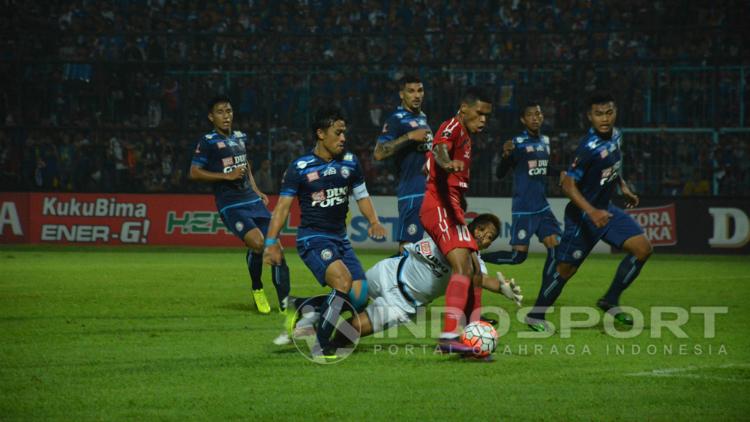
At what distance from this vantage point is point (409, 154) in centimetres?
1370

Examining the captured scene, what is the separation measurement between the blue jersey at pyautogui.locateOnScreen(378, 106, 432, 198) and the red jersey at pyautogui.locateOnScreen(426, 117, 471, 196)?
371 centimetres

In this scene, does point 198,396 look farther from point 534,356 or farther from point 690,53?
point 690,53

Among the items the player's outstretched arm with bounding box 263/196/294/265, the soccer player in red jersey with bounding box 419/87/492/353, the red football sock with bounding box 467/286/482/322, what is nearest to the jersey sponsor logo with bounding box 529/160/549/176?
the soccer player in red jersey with bounding box 419/87/492/353

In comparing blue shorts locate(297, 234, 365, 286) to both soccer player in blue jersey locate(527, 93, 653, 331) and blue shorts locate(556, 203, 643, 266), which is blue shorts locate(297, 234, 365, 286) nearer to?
soccer player in blue jersey locate(527, 93, 653, 331)

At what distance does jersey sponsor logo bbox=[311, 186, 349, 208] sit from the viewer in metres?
9.94

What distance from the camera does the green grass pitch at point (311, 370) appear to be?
7043 mm

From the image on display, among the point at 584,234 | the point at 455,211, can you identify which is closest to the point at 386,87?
the point at 584,234

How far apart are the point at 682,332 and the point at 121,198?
17.9 metres

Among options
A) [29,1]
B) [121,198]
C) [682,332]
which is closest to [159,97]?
[121,198]

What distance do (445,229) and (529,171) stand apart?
267 inches

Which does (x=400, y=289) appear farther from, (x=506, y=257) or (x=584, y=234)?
(x=506, y=257)

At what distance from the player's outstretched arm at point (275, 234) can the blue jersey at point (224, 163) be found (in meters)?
3.96

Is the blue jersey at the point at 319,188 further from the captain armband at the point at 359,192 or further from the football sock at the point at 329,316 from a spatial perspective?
the football sock at the point at 329,316

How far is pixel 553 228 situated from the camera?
1564 cm
